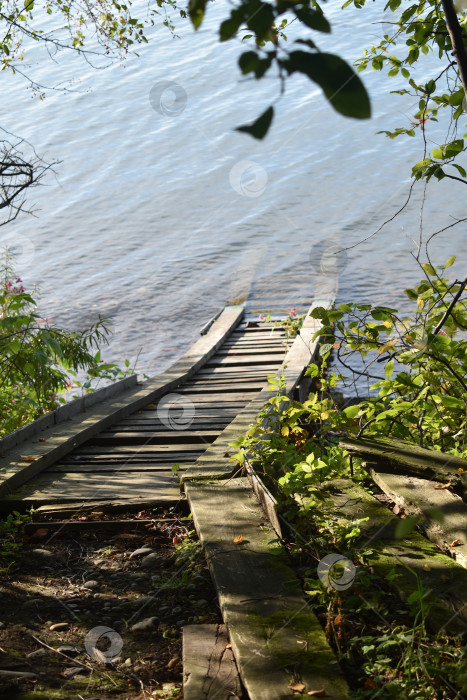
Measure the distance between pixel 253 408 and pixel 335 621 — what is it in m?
3.08

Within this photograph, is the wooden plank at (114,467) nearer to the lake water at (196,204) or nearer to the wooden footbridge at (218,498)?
the wooden footbridge at (218,498)

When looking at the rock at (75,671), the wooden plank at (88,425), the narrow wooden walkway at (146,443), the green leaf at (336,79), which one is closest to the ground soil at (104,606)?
the rock at (75,671)

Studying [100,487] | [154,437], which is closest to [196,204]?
[154,437]

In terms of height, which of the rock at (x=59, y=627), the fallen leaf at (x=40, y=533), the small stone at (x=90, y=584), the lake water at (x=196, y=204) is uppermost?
the rock at (x=59, y=627)

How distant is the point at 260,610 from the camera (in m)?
2.00

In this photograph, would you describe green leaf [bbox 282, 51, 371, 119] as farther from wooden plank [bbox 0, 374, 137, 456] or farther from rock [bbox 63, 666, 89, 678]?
wooden plank [bbox 0, 374, 137, 456]

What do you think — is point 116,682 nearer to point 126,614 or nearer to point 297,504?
point 126,614

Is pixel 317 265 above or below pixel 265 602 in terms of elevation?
below

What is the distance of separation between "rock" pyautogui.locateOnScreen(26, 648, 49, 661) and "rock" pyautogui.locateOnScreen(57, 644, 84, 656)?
44 mm

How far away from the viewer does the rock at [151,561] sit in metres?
2.80

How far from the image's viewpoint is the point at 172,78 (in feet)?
122

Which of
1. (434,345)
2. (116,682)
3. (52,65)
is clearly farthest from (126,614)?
(52,65)

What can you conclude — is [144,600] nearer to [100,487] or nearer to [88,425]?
[100,487]

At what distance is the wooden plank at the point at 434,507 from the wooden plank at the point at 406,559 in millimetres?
38
